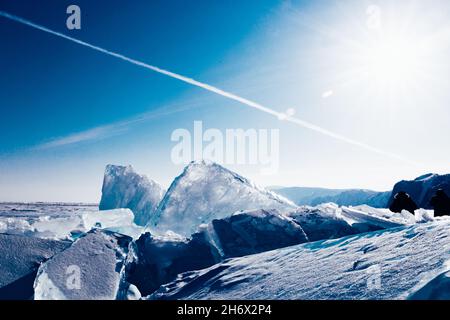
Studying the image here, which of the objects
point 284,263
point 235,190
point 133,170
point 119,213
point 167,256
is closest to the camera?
point 284,263

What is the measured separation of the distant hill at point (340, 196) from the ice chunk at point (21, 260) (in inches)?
1522

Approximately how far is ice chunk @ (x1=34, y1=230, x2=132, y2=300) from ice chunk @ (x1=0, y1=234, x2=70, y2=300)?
34cm

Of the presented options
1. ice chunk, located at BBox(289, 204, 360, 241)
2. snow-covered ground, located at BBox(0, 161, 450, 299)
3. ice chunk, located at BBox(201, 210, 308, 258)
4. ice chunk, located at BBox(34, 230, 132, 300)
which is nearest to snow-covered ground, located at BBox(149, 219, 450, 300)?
snow-covered ground, located at BBox(0, 161, 450, 299)

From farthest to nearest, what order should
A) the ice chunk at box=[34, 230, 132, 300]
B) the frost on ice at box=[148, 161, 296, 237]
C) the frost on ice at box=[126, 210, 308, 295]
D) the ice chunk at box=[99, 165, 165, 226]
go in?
the ice chunk at box=[99, 165, 165, 226], the frost on ice at box=[148, 161, 296, 237], the frost on ice at box=[126, 210, 308, 295], the ice chunk at box=[34, 230, 132, 300]

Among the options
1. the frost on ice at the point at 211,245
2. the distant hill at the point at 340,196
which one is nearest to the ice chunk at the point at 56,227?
the frost on ice at the point at 211,245

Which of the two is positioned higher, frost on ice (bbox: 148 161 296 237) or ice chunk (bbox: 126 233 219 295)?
frost on ice (bbox: 148 161 296 237)

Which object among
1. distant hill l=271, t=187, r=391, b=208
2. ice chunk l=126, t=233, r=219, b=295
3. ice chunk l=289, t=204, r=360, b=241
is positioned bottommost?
distant hill l=271, t=187, r=391, b=208

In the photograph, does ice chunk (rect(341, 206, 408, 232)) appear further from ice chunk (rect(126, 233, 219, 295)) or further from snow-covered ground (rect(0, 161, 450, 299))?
ice chunk (rect(126, 233, 219, 295))

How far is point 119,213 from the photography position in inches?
596

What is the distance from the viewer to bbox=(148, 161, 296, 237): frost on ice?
9.29 meters

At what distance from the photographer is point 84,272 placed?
14.3ft
